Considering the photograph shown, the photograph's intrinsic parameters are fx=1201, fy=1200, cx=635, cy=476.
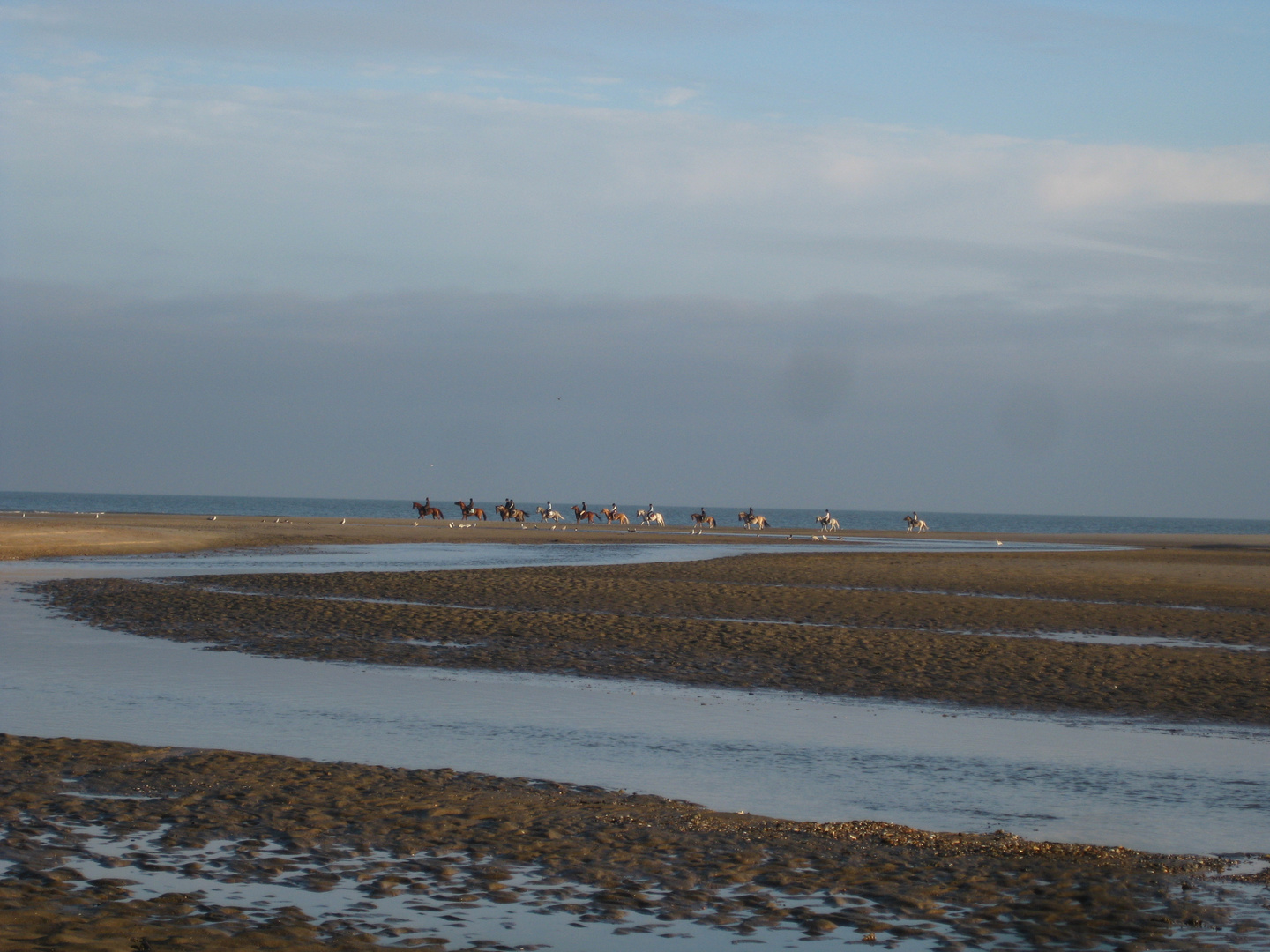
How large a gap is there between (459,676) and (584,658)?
2412 mm

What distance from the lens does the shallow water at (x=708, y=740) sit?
1009 cm

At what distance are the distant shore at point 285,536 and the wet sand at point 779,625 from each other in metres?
16.2

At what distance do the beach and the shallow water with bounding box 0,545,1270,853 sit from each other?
2.22 ft

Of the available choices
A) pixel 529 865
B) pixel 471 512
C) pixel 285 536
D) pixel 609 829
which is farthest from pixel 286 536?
pixel 529 865

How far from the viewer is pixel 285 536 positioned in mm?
56812

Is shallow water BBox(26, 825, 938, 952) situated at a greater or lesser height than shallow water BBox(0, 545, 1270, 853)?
greater

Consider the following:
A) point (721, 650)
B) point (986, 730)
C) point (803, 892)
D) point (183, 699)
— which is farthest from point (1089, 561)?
point (803, 892)

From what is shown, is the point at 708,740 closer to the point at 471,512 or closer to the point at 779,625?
the point at 779,625

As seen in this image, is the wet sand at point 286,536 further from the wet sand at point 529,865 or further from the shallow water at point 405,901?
the shallow water at point 405,901

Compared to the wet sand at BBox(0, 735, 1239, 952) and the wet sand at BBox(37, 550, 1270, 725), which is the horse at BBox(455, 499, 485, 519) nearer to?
the wet sand at BBox(37, 550, 1270, 725)

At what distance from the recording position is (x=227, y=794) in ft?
31.9

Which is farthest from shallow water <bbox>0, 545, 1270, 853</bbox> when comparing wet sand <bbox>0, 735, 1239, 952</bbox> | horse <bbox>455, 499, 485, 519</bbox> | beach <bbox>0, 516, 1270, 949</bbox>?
horse <bbox>455, 499, 485, 519</bbox>

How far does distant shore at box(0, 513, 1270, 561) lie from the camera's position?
4534cm

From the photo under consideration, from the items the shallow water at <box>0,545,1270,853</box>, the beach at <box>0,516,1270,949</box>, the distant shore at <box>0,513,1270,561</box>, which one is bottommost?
the shallow water at <box>0,545,1270,853</box>
